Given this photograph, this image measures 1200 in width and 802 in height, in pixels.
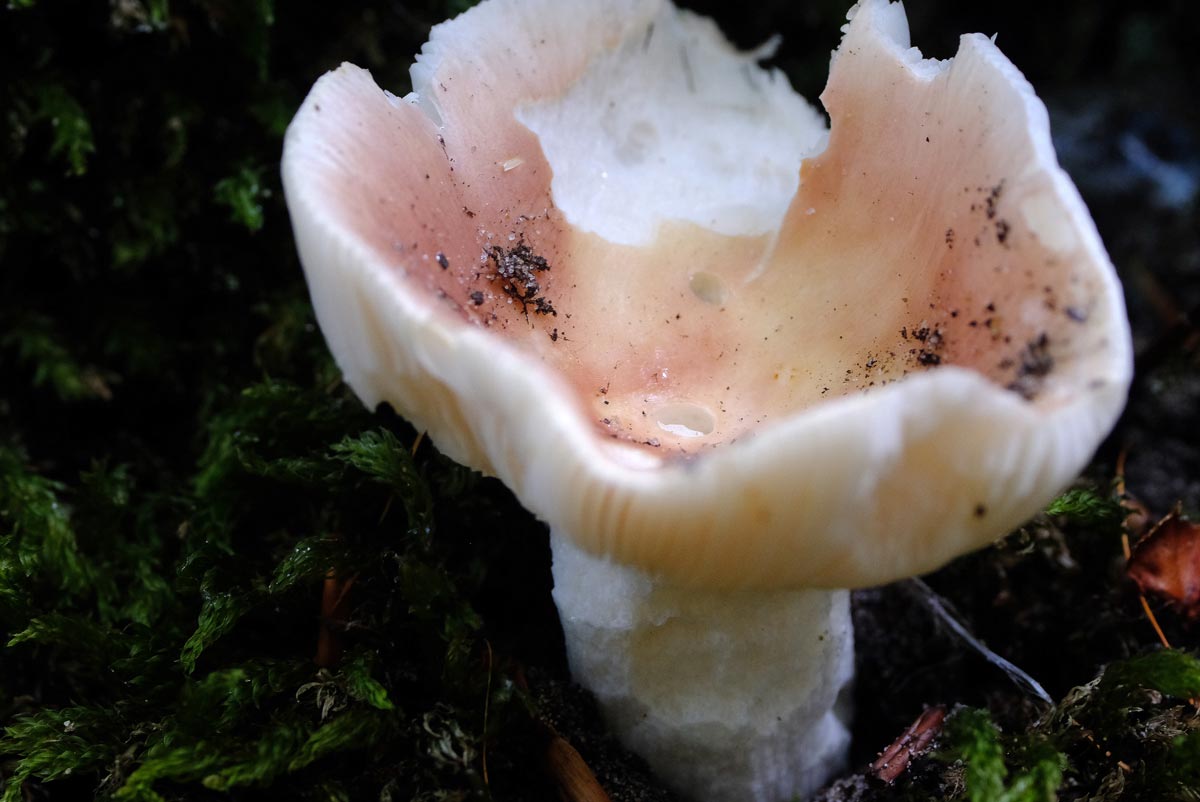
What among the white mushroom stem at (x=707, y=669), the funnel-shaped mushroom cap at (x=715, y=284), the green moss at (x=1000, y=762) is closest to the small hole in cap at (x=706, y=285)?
the funnel-shaped mushroom cap at (x=715, y=284)

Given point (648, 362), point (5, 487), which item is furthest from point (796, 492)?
point (5, 487)

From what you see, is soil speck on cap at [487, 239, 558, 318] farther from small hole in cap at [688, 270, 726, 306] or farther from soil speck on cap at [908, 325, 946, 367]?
soil speck on cap at [908, 325, 946, 367]

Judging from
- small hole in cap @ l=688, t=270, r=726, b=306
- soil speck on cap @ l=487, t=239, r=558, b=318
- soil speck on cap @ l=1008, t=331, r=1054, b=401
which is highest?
soil speck on cap @ l=1008, t=331, r=1054, b=401

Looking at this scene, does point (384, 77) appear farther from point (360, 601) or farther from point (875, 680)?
point (875, 680)

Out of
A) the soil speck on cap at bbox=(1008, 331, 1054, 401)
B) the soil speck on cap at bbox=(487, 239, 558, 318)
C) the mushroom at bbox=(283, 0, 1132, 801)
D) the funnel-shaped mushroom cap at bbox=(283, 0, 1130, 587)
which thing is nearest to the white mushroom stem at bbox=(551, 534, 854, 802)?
the mushroom at bbox=(283, 0, 1132, 801)

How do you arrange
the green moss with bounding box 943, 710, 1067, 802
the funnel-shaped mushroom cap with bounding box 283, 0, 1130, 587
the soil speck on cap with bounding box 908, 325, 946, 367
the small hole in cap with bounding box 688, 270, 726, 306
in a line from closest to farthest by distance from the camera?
the funnel-shaped mushroom cap with bounding box 283, 0, 1130, 587
the green moss with bounding box 943, 710, 1067, 802
the soil speck on cap with bounding box 908, 325, 946, 367
the small hole in cap with bounding box 688, 270, 726, 306

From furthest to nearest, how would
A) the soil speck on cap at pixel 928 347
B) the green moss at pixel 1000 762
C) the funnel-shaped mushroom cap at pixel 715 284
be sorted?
1. the soil speck on cap at pixel 928 347
2. the green moss at pixel 1000 762
3. the funnel-shaped mushroom cap at pixel 715 284

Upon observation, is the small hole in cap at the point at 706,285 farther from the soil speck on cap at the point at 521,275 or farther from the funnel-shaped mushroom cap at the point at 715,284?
the soil speck on cap at the point at 521,275
